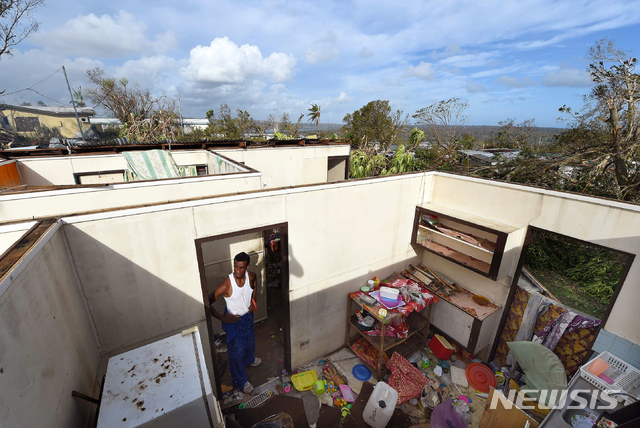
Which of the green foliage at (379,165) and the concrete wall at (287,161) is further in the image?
the green foliage at (379,165)

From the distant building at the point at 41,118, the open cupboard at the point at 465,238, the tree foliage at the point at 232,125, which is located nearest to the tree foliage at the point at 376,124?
the tree foliage at the point at 232,125

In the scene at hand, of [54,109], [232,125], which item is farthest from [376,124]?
[54,109]

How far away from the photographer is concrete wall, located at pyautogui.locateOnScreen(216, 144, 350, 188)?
7.47 metres

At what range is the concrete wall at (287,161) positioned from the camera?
747cm

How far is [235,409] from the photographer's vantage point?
13.4 ft

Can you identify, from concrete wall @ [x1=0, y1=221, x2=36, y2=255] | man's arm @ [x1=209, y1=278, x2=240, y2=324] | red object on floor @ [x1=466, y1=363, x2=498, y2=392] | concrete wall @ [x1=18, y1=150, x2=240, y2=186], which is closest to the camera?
concrete wall @ [x1=0, y1=221, x2=36, y2=255]

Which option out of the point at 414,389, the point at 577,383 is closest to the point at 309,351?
the point at 414,389

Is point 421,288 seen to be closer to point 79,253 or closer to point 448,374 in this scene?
point 448,374

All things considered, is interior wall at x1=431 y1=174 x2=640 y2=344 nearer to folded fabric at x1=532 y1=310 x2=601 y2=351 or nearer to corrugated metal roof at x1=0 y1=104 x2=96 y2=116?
folded fabric at x1=532 y1=310 x2=601 y2=351

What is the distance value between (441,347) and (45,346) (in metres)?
5.52

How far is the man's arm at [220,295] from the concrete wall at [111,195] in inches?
51.0

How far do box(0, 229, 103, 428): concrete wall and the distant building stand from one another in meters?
32.0

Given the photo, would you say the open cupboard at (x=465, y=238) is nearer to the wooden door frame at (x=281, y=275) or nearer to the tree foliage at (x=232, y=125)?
the wooden door frame at (x=281, y=275)

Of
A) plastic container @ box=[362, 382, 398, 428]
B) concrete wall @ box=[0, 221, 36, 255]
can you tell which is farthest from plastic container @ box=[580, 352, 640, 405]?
concrete wall @ box=[0, 221, 36, 255]
